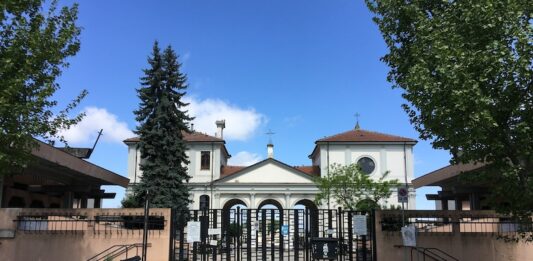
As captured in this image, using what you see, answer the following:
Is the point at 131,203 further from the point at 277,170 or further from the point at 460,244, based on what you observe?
the point at 460,244

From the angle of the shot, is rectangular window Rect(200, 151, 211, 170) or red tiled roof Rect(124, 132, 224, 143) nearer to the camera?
red tiled roof Rect(124, 132, 224, 143)

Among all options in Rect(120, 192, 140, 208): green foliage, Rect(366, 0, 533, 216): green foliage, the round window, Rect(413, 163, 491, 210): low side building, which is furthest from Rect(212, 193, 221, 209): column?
Rect(366, 0, 533, 216): green foliage

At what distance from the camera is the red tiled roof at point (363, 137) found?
56.5 metres

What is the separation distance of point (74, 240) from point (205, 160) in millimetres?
41341

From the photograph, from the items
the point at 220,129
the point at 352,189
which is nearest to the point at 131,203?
the point at 352,189

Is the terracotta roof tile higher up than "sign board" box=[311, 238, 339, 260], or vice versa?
the terracotta roof tile

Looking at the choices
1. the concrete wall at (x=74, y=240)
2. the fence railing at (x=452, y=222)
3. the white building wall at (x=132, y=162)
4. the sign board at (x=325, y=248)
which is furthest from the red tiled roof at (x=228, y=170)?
the fence railing at (x=452, y=222)

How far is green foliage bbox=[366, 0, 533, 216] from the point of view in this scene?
31.3ft

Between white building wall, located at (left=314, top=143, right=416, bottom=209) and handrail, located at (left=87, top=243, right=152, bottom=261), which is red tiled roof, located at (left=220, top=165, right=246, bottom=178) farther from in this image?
handrail, located at (left=87, top=243, right=152, bottom=261)

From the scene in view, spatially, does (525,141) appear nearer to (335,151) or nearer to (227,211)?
(227,211)

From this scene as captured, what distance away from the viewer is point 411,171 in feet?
183

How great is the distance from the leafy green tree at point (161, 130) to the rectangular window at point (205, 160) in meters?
24.9

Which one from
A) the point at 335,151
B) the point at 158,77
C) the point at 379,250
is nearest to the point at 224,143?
the point at 335,151

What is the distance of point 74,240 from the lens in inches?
601
